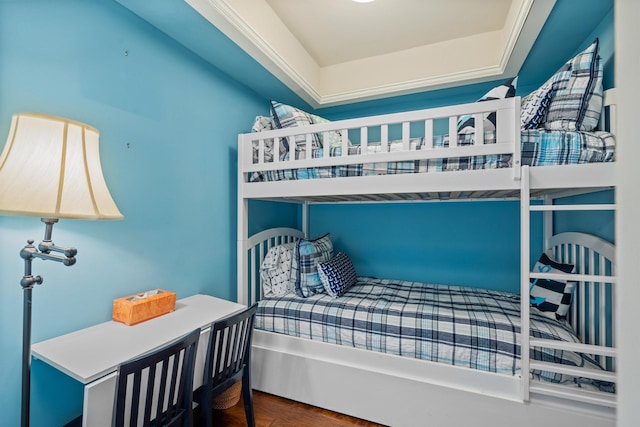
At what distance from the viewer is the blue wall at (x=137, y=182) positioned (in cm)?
108

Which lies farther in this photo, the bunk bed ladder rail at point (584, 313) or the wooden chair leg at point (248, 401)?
the wooden chair leg at point (248, 401)

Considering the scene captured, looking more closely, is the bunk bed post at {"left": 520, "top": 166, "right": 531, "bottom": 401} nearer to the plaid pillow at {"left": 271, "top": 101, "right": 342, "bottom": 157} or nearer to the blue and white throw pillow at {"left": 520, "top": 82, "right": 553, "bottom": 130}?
the blue and white throw pillow at {"left": 520, "top": 82, "right": 553, "bottom": 130}

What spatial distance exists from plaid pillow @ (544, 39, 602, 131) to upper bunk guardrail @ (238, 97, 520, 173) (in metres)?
0.32

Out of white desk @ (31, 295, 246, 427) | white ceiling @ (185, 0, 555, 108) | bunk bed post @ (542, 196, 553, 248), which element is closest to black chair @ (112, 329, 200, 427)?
white desk @ (31, 295, 246, 427)

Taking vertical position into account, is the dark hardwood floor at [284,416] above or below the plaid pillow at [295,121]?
below

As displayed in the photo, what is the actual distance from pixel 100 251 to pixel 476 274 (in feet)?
8.66

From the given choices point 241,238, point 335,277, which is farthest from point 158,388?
point 335,277

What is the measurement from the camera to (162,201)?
5.23ft

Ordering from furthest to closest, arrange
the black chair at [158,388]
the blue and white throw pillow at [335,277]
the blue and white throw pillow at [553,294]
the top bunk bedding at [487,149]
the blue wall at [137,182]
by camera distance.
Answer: the blue and white throw pillow at [335,277] < the blue and white throw pillow at [553,294] < the top bunk bedding at [487,149] < the blue wall at [137,182] < the black chair at [158,388]

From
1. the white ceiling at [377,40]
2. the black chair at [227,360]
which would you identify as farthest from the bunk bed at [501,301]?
the white ceiling at [377,40]

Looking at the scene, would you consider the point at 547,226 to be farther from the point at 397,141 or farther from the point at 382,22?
the point at 382,22

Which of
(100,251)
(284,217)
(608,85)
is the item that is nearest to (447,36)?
(608,85)

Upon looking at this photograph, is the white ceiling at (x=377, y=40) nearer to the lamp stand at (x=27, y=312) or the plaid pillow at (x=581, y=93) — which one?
the plaid pillow at (x=581, y=93)

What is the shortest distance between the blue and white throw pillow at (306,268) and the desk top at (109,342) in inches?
25.8
